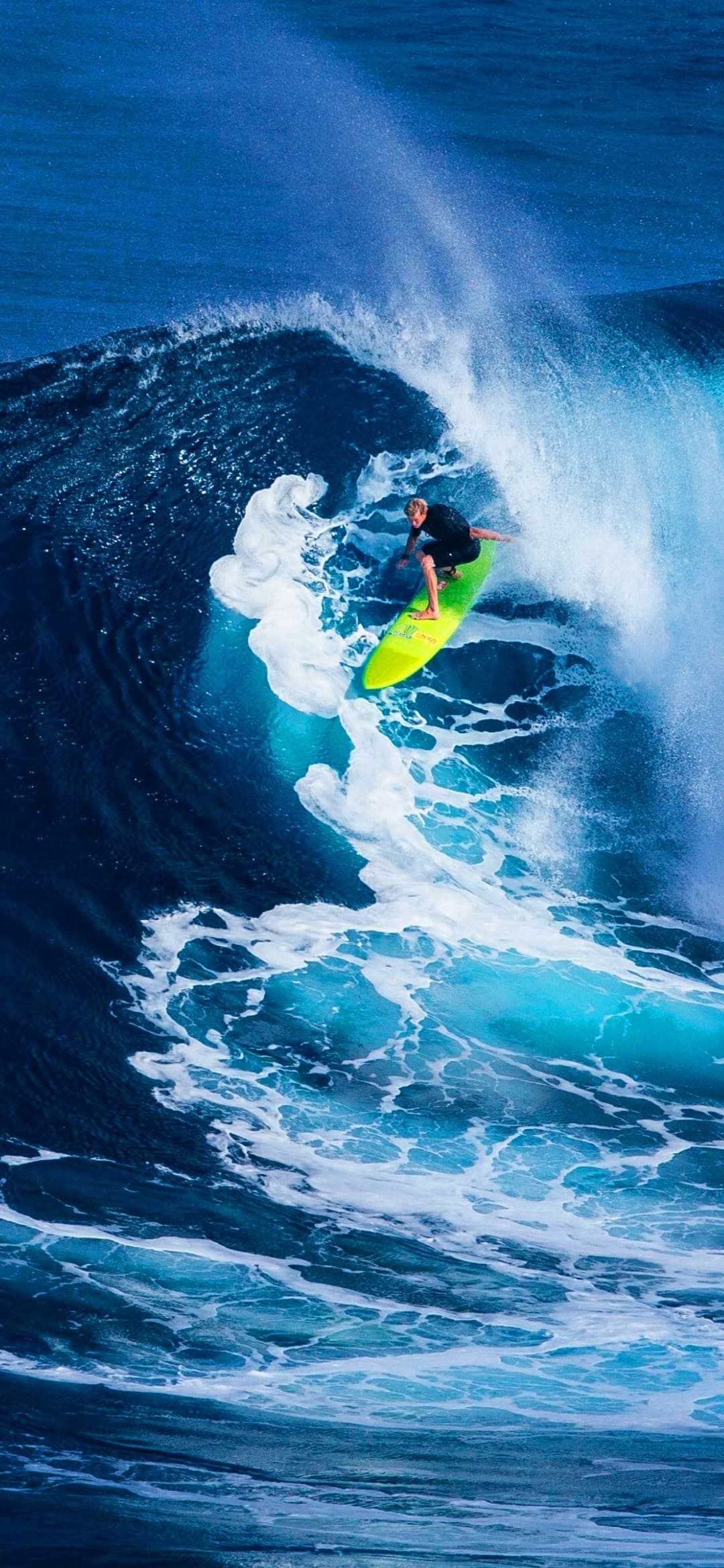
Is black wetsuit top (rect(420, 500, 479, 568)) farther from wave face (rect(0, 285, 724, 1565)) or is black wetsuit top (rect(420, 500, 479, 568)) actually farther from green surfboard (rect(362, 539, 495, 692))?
wave face (rect(0, 285, 724, 1565))

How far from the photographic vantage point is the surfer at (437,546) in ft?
50.1

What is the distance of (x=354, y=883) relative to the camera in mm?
13102

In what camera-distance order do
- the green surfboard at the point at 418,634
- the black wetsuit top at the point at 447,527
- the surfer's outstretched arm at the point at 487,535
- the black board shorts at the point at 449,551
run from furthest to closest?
the surfer's outstretched arm at the point at 487,535, the black board shorts at the point at 449,551, the black wetsuit top at the point at 447,527, the green surfboard at the point at 418,634

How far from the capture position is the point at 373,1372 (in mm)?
9188

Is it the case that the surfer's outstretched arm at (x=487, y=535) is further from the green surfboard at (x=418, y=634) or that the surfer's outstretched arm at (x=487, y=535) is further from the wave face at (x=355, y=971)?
the wave face at (x=355, y=971)

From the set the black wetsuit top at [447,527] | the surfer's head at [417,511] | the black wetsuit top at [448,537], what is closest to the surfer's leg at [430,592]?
the black wetsuit top at [448,537]

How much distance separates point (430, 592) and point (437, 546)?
1.97 feet

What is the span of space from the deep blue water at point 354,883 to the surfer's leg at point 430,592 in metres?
0.69

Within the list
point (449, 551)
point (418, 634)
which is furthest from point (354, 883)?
point (449, 551)

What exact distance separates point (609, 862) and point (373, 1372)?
589cm

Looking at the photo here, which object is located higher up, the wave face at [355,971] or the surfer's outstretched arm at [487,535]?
the surfer's outstretched arm at [487,535]

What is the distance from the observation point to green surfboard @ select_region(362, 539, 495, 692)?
15.1 meters

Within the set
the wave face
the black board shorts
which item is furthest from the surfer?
the wave face

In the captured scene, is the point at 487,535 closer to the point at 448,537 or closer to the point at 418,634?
the point at 448,537
